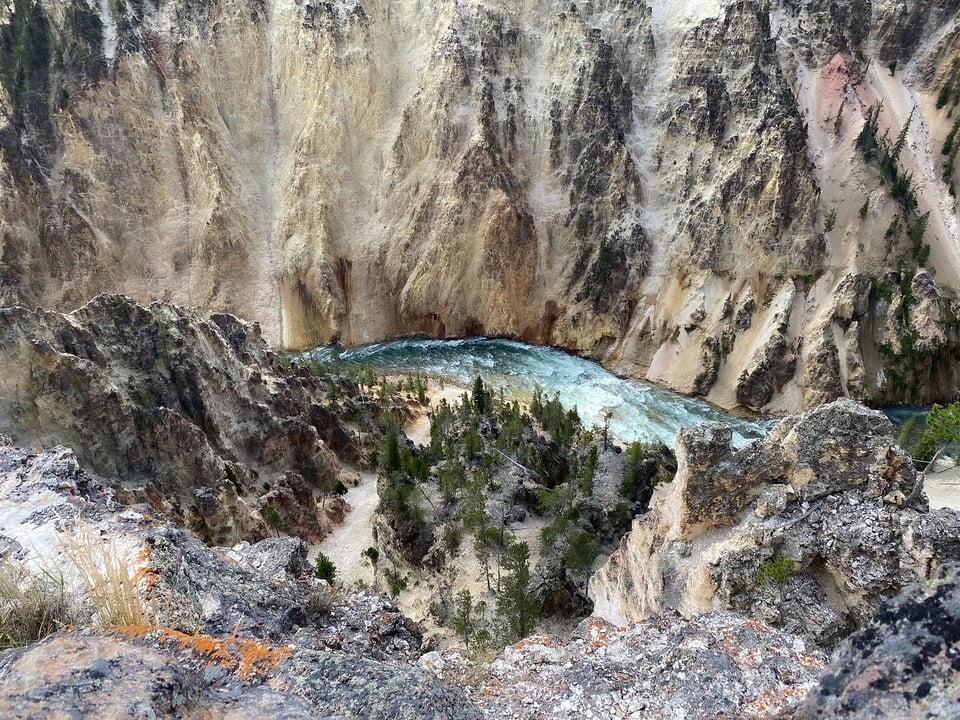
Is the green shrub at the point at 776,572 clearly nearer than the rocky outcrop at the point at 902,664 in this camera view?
No

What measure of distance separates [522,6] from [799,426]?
4272 cm

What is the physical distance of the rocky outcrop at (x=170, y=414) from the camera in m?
17.2

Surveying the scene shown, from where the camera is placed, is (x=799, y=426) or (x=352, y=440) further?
(x=352, y=440)

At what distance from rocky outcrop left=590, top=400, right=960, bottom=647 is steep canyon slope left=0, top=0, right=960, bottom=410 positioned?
86.0 ft

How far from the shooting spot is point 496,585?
17734mm

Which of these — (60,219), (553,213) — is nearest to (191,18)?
(60,219)

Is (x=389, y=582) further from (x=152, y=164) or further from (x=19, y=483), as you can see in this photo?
(x=152, y=164)

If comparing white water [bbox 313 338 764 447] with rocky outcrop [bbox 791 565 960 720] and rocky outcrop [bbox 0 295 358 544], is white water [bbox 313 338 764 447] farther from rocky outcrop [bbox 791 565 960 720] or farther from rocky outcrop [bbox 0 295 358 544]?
rocky outcrop [bbox 791 565 960 720]

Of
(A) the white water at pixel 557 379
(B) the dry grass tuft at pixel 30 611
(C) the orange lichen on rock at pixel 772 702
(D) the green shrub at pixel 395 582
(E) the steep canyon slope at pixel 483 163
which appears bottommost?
(D) the green shrub at pixel 395 582

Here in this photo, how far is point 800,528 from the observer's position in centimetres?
895

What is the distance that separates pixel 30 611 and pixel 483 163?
39.4 metres

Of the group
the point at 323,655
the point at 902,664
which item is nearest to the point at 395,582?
the point at 323,655

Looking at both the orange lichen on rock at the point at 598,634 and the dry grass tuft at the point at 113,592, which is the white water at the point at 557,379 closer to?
the orange lichen on rock at the point at 598,634

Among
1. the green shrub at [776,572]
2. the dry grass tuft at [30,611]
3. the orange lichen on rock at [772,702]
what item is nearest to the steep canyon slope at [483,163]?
the green shrub at [776,572]
